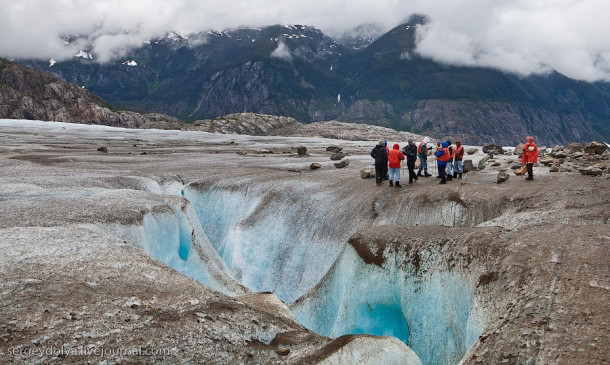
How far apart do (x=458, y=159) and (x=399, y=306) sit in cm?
1212

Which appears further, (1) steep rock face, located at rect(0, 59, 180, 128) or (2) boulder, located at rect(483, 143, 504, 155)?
(1) steep rock face, located at rect(0, 59, 180, 128)

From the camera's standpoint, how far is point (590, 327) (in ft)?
27.4

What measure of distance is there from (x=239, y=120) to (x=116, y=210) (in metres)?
181

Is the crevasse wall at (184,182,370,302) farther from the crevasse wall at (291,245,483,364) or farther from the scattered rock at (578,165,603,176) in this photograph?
the scattered rock at (578,165,603,176)

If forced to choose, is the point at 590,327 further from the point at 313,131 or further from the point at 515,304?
the point at 313,131

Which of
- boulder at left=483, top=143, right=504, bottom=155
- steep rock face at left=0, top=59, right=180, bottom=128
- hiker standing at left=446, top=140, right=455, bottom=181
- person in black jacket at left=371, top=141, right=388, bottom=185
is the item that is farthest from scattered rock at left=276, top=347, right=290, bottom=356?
steep rock face at left=0, top=59, right=180, bottom=128

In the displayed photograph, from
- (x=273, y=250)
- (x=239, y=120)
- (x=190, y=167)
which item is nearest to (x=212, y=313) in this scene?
(x=273, y=250)

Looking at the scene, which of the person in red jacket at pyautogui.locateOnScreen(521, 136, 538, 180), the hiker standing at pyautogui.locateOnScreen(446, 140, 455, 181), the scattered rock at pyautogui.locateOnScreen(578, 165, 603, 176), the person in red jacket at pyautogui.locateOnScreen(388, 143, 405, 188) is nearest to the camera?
the scattered rock at pyautogui.locateOnScreen(578, 165, 603, 176)

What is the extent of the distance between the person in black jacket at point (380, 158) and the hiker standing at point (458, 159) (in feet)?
13.7

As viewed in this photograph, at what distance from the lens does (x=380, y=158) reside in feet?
81.6

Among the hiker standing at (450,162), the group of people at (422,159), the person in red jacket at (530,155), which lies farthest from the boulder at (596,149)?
the hiker standing at (450,162)

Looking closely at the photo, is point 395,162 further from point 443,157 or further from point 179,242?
point 179,242

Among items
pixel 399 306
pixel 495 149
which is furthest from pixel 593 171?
pixel 495 149

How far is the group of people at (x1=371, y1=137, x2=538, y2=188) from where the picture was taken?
2192 cm
